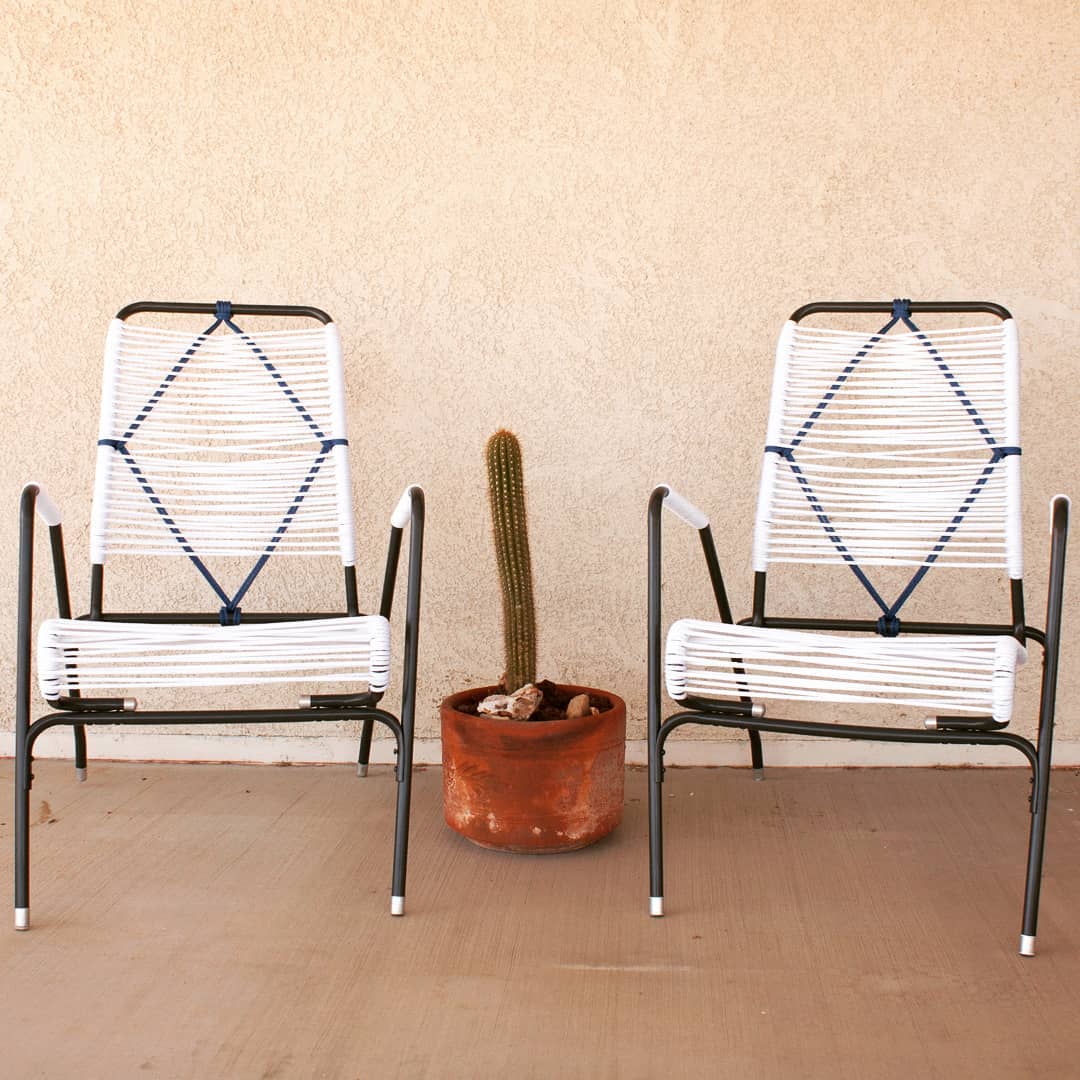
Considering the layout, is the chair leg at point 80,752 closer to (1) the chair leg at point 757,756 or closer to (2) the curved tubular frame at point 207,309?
(2) the curved tubular frame at point 207,309

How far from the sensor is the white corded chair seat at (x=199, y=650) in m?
1.69

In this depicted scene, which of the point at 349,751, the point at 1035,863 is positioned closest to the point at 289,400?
the point at 349,751

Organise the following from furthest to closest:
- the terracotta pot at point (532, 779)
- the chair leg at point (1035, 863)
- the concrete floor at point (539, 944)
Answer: the terracotta pot at point (532, 779) → the chair leg at point (1035, 863) → the concrete floor at point (539, 944)

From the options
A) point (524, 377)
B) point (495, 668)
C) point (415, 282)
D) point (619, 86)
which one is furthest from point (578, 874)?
point (619, 86)

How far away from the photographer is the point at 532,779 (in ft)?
6.56

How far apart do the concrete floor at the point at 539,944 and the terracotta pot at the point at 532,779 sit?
5 centimetres

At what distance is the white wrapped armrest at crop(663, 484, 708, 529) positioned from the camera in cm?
189

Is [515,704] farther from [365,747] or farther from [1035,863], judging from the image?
[1035,863]

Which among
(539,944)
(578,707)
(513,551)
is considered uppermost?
(513,551)

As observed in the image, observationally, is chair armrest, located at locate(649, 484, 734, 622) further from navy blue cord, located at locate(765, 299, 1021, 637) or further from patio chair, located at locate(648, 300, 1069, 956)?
navy blue cord, located at locate(765, 299, 1021, 637)

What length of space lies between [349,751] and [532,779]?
0.73m

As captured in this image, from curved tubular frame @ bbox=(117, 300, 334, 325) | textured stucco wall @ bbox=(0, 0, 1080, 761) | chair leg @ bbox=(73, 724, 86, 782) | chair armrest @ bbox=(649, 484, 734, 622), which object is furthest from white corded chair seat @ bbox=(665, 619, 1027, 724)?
chair leg @ bbox=(73, 724, 86, 782)

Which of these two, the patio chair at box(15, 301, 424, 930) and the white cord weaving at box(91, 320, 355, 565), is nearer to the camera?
the patio chair at box(15, 301, 424, 930)

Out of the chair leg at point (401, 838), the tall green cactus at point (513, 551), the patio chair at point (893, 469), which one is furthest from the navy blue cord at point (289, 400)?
the patio chair at point (893, 469)
